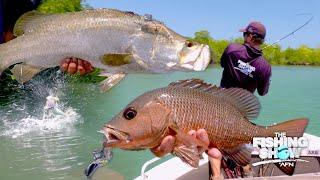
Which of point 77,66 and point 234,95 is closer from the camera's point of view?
point 234,95

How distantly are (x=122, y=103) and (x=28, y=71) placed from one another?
2459 centimetres

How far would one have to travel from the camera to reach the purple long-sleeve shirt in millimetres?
5211

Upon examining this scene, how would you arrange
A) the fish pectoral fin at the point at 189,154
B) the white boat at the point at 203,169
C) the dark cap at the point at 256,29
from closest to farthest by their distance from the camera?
the fish pectoral fin at the point at 189,154
the white boat at the point at 203,169
the dark cap at the point at 256,29

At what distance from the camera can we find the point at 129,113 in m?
2.49

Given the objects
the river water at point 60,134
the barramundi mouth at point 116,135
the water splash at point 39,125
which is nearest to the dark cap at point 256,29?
the river water at point 60,134

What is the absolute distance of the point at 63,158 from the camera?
1229 cm

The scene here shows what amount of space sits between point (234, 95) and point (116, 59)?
72 cm

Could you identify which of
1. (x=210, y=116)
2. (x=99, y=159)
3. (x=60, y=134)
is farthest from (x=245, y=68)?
(x=60, y=134)

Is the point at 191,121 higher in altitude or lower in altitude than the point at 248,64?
higher

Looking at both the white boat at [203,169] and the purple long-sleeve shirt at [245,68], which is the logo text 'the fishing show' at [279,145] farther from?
the purple long-sleeve shirt at [245,68]

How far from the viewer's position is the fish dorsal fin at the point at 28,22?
9.57ft

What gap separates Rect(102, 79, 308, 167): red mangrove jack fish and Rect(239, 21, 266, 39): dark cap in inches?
104

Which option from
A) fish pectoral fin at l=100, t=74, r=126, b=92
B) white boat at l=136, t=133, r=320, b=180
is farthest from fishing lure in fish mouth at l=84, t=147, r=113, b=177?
white boat at l=136, t=133, r=320, b=180

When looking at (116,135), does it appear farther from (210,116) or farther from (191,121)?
(210,116)
